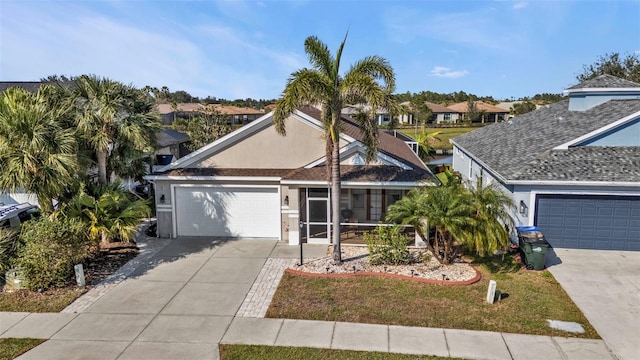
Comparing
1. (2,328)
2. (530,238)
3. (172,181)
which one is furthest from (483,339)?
(172,181)

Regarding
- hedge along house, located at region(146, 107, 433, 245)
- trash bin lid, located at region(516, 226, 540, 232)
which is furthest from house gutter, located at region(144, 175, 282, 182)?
trash bin lid, located at region(516, 226, 540, 232)

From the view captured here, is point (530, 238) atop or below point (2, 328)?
atop

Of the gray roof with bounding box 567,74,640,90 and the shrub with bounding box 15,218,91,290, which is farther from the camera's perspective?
the gray roof with bounding box 567,74,640,90

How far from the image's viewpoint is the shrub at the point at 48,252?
11.6 m

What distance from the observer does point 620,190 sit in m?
13.9

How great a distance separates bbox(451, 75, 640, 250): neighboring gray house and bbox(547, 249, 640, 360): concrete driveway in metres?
0.71

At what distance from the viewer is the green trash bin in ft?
42.3

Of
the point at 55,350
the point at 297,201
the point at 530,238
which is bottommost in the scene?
the point at 55,350

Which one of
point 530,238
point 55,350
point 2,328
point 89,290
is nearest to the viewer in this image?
point 55,350

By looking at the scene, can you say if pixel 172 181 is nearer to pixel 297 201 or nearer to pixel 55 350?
pixel 297 201

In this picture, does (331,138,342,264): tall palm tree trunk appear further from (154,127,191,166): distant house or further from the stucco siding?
(154,127,191,166): distant house

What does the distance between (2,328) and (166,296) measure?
12.2ft

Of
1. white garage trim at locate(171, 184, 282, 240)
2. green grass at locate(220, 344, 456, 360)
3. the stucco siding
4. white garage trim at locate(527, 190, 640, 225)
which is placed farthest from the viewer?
the stucco siding

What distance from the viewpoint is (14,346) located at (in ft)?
29.6
